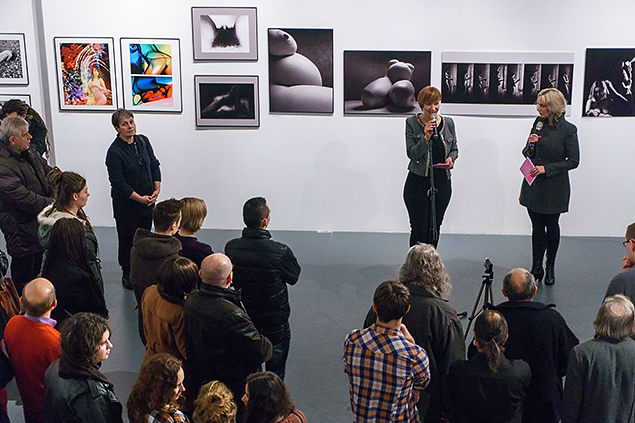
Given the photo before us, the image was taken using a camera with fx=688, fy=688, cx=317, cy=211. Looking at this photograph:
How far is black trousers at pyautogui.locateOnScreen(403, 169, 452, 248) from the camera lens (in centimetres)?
627

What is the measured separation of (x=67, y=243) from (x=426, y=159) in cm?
328

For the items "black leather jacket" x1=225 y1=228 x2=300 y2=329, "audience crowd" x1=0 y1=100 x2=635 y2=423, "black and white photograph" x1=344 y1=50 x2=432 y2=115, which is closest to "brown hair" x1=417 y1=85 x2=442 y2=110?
"black and white photograph" x1=344 y1=50 x2=432 y2=115

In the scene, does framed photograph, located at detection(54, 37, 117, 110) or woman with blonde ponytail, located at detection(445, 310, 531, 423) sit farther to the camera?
framed photograph, located at detection(54, 37, 117, 110)

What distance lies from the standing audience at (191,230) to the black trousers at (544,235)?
3306mm

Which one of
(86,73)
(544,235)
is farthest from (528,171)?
(86,73)

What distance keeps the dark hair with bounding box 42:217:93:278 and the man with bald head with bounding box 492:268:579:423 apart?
7.90ft

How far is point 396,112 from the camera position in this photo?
7.77 meters

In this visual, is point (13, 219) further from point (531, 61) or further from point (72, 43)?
point (531, 61)

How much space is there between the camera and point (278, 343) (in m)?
4.29

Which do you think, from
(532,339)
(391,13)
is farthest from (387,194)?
(532,339)

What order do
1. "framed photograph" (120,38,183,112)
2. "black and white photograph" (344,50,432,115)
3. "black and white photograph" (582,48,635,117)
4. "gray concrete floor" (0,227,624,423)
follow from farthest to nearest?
"framed photograph" (120,38,183,112) < "black and white photograph" (344,50,432,115) < "black and white photograph" (582,48,635,117) < "gray concrete floor" (0,227,624,423)

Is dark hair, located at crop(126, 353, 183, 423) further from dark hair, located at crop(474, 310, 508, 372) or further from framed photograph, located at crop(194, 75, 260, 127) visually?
framed photograph, located at crop(194, 75, 260, 127)

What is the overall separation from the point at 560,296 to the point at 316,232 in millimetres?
3007

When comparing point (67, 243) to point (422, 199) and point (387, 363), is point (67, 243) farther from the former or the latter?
point (422, 199)
